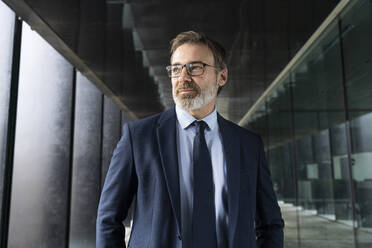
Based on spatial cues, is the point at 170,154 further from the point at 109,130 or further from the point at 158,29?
the point at 109,130

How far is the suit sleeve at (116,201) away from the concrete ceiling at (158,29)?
11.5ft

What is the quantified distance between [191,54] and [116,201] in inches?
29.1

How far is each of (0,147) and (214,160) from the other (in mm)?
3353

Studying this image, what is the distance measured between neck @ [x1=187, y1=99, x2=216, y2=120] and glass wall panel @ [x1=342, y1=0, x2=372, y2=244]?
3.05 m

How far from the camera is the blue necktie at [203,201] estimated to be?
1379 mm

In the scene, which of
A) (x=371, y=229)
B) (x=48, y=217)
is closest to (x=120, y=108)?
(x=48, y=217)

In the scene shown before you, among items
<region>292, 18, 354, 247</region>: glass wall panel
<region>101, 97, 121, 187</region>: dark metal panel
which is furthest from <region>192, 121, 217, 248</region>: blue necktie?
<region>101, 97, 121, 187</region>: dark metal panel

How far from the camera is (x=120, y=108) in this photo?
11.3 m

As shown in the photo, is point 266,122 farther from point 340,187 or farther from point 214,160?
point 214,160

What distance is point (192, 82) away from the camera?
1.59 meters

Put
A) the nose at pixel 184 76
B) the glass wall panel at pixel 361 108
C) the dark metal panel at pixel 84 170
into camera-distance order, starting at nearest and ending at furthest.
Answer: the nose at pixel 184 76, the glass wall panel at pixel 361 108, the dark metal panel at pixel 84 170

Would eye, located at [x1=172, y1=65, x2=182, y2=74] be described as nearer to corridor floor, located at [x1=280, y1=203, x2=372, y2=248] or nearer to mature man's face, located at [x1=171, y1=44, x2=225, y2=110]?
mature man's face, located at [x1=171, y1=44, x2=225, y2=110]

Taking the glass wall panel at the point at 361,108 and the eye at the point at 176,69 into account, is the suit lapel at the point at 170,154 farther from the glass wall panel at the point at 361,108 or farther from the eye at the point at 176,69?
the glass wall panel at the point at 361,108

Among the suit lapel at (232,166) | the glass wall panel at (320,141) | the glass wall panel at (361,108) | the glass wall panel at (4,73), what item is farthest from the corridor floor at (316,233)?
the glass wall panel at (4,73)
